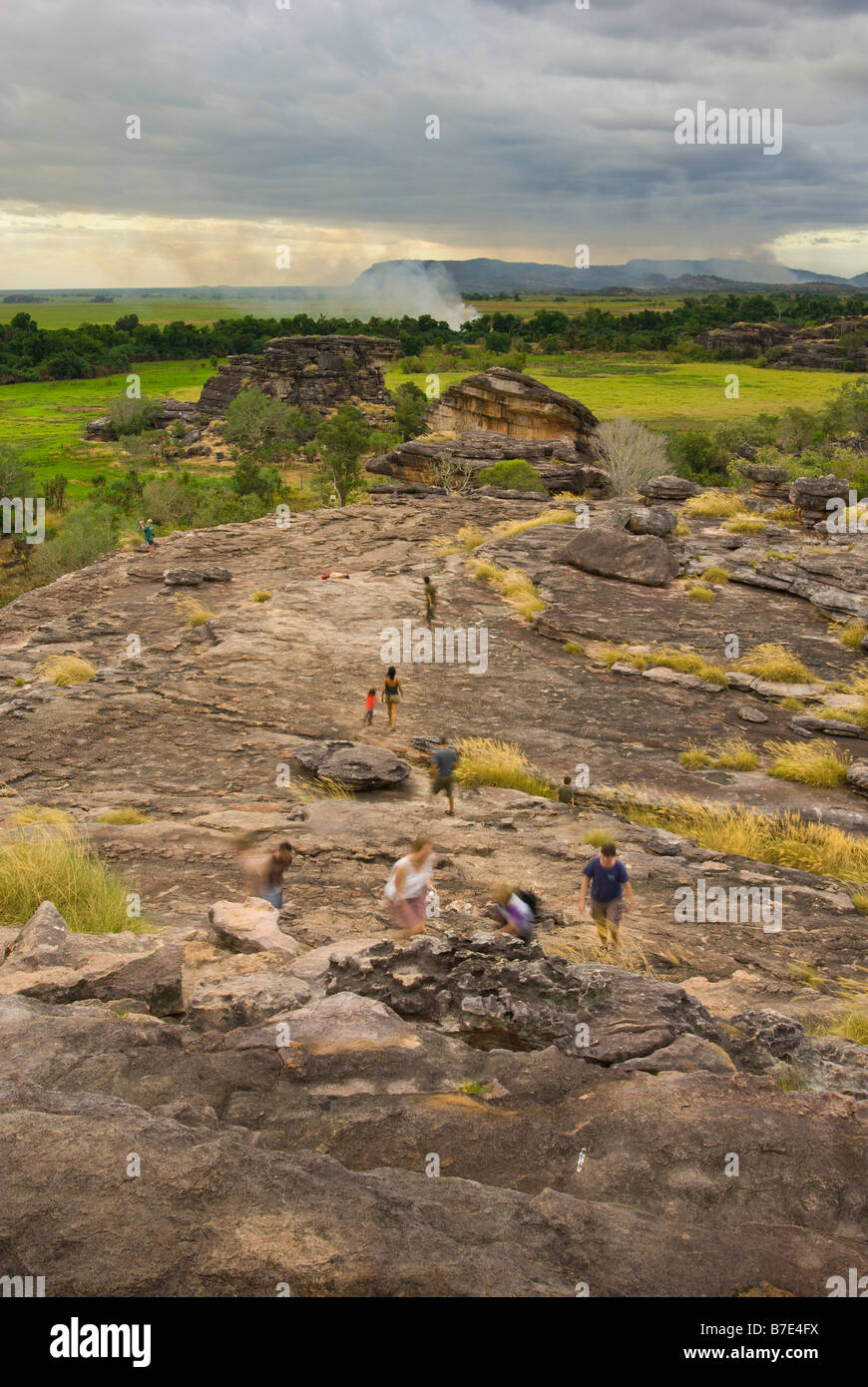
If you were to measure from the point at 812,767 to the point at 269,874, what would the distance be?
8445 mm

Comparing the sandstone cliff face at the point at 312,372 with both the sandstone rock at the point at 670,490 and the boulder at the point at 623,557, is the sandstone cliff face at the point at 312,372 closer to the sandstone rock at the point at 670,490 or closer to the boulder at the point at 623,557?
the sandstone rock at the point at 670,490

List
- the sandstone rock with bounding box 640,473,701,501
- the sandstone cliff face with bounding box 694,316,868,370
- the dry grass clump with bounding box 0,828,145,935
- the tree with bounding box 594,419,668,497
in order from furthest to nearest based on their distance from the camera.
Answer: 1. the sandstone cliff face with bounding box 694,316,868,370
2. the tree with bounding box 594,419,668,497
3. the sandstone rock with bounding box 640,473,701,501
4. the dry grass clump with bounding box 0,828,145,935

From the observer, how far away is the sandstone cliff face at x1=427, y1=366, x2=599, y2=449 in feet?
192

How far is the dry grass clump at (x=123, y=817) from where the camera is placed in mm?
10266

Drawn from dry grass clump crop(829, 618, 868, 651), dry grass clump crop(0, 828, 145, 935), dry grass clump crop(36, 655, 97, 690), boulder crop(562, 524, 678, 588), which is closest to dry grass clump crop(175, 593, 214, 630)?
dry grass clump crop(36, 655, 97, 690)

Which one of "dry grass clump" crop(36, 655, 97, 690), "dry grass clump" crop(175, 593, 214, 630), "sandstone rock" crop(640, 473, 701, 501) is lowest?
"dry grass clump" crop(36, 655, 97, 690)

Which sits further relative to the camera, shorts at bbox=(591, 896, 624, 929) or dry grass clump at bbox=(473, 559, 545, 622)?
dry grass clump at bbox=(473, 559, 545, 622)

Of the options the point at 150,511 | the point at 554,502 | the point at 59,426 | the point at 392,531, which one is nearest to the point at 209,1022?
the point at 392,531

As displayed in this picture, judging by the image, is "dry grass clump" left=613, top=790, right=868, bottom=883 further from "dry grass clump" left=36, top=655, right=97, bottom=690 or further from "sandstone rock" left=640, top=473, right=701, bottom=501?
"sandstone rock" left=640, top=473, right=701, bottom=501

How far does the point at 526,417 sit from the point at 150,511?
25.6 meters

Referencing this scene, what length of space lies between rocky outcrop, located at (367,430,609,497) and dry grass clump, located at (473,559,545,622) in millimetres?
23738

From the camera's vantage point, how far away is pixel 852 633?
17.6m

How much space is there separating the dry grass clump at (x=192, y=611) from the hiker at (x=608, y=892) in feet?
40.4

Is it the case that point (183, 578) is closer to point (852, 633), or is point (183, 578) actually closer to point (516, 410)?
point (852, 633)
